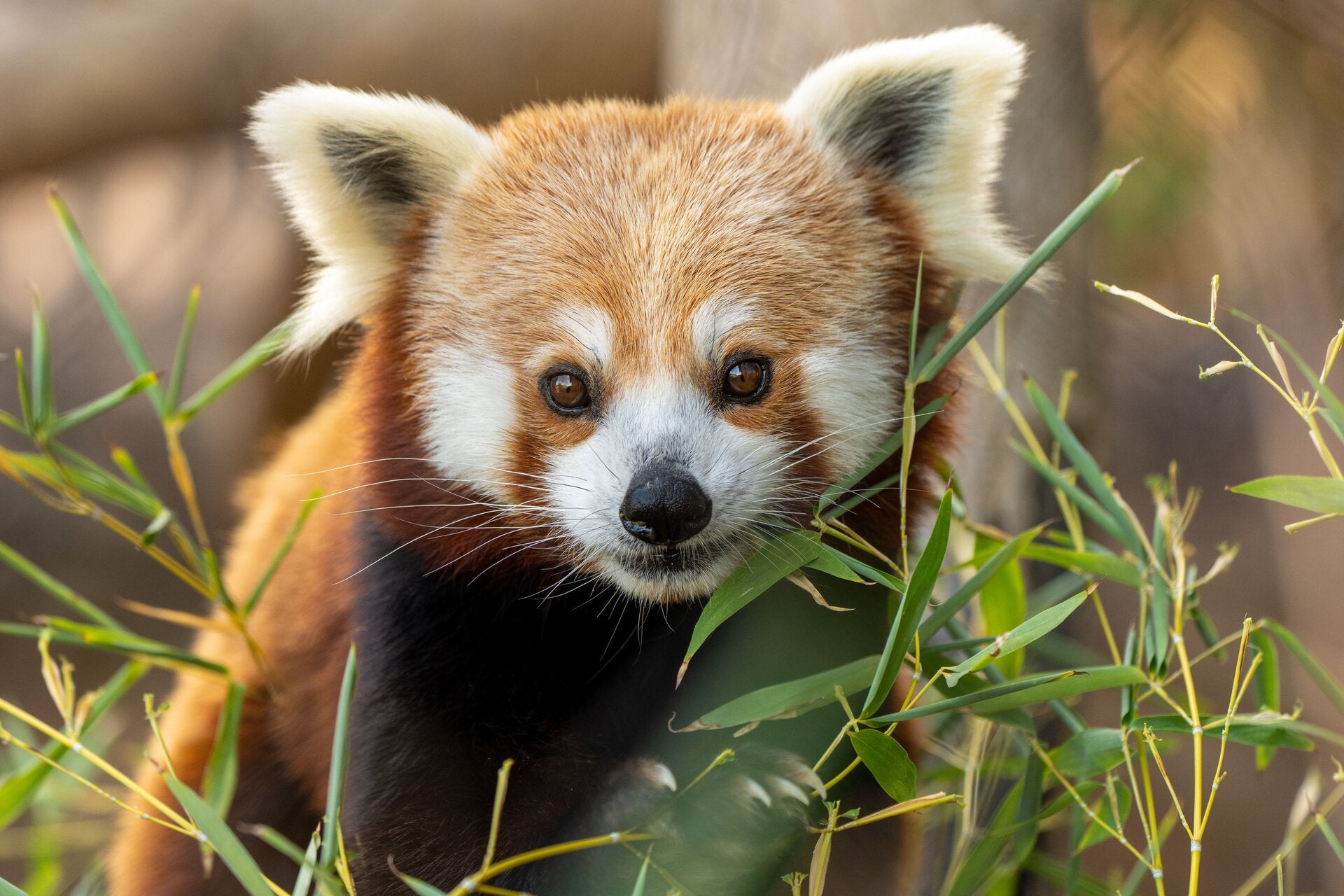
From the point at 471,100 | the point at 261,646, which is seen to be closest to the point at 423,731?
the point at 261,646

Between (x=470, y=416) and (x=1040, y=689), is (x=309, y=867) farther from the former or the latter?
(x=1040, y=689)

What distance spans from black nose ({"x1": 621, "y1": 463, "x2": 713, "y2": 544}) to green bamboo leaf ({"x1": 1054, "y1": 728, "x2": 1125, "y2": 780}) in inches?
26.3

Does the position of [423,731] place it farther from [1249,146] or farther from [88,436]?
[1249,146]

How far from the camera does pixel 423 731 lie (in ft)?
5.66

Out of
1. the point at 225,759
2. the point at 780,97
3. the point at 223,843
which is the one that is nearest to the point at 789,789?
the point at 223,843

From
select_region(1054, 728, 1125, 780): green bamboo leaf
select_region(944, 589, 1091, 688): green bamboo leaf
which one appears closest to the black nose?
select_region(944, 589, 1091, 688): green bamboo leaf

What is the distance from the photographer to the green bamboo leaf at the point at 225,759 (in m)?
1.87

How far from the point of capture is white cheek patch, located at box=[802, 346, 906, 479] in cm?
171

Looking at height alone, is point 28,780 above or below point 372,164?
below

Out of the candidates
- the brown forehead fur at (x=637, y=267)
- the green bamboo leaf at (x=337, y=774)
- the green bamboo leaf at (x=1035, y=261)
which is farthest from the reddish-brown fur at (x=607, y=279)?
the green bamboo leaf at (x=337, y=774)

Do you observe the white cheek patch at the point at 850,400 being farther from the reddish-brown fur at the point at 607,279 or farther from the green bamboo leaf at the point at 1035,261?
the green bamboo leaf at the point at 1035,261

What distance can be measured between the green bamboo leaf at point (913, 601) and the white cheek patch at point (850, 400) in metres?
0.35

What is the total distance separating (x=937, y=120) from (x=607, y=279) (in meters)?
0.63

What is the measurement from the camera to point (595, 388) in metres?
1.67
